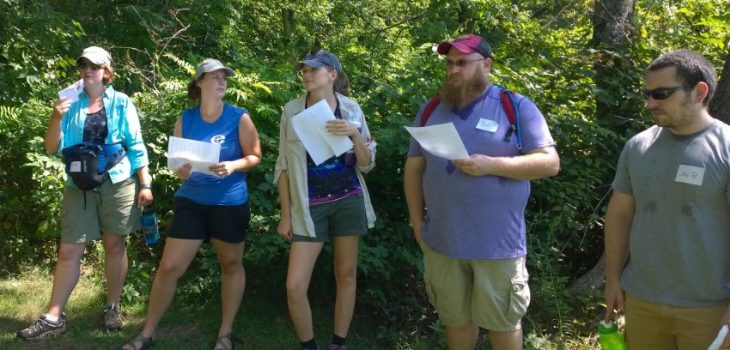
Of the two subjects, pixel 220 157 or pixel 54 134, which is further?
pixel 54 134

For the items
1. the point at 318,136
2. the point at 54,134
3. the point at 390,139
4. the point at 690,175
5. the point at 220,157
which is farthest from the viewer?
the point at 390,139

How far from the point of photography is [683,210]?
273cm

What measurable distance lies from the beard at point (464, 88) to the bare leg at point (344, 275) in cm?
112

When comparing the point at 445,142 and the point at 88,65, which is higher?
the point at 88,65

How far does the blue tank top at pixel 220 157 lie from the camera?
4.21m

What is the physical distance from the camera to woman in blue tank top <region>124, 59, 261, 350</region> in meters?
4.22

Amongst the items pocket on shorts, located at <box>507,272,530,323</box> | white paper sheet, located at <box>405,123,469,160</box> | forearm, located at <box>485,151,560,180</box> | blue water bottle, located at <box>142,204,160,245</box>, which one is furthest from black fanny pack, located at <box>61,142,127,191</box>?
pocket on shorts, located at <box>507,272,530,323</box>

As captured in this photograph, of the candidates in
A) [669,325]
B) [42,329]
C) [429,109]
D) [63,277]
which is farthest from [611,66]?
[42,329]

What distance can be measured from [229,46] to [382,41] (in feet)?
9.30

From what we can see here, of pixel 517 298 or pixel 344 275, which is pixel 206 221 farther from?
pixel 517 298

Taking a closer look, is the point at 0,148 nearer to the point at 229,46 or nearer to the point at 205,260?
the point at 205,260

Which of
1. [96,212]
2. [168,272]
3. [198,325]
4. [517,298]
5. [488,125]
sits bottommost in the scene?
[198,325]

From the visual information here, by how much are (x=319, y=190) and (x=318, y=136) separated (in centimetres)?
33

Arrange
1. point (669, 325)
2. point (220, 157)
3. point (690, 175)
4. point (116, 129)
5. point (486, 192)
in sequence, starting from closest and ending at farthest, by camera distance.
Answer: point (690, 175) → point (669, 325) → point (486, 192) → point (220, 157) → point (116, 129)
